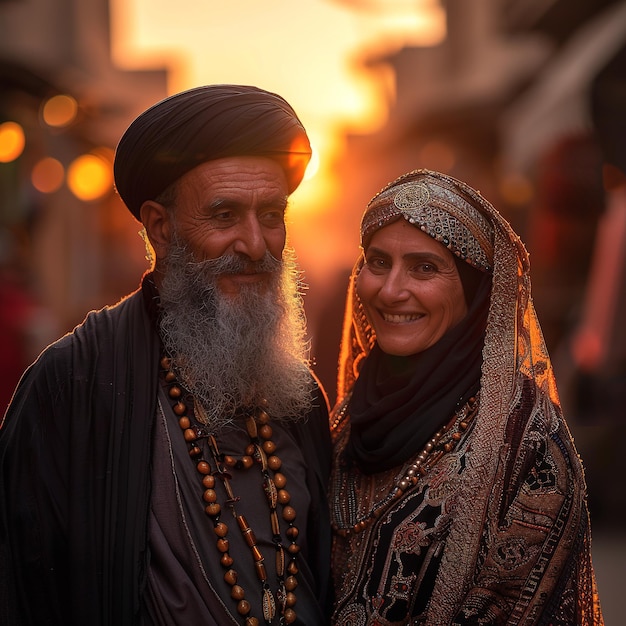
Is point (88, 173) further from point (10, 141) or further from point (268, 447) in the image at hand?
point (268, 447)

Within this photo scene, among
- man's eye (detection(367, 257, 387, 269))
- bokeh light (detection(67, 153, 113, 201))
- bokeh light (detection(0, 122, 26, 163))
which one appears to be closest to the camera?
man's eye (detection(367, 257, 387, 269))

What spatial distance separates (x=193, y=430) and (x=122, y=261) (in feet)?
60.3

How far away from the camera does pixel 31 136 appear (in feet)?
37.7

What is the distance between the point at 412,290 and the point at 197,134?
798mm

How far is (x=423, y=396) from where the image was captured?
312 cm

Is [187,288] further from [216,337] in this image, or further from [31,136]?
[31,136]

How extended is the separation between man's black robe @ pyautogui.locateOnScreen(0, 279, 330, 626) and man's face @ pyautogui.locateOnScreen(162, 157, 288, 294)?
427 millimetres

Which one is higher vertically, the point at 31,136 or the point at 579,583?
the point at 31,136

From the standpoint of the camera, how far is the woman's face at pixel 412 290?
123 inches

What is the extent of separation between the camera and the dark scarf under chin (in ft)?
10.2

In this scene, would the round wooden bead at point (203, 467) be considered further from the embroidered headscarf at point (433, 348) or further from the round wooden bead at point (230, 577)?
the embroidered headscarf at point (433, 348)

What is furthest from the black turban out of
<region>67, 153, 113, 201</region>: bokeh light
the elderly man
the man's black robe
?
<region>67, 153, 113, 201</region>: bokeh light

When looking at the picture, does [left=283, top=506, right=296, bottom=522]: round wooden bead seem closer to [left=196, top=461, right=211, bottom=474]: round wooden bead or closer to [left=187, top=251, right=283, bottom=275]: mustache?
[left=196, top=461, right=211, bottom=474]: round wooden bead

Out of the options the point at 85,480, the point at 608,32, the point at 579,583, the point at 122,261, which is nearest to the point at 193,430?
the point at 85,480
